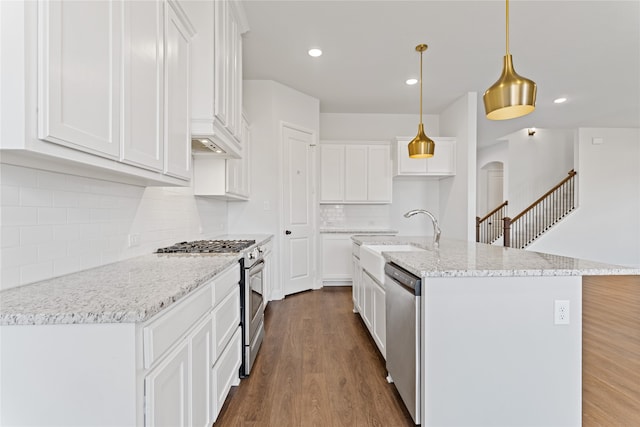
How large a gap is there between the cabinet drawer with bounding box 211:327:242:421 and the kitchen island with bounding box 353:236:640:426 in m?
1.09

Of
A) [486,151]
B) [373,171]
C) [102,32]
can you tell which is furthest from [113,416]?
[486,151]

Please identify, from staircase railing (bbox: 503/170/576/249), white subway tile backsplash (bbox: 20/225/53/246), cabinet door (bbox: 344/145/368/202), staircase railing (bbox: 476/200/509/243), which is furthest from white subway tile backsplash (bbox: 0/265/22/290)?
→ staircase railing (bbox: 476/200/509/243)

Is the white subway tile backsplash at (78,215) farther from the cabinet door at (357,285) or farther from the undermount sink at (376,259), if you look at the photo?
the cabinet door at (357,285)

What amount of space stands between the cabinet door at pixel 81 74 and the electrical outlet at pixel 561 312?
224cm

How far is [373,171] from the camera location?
5.45 m

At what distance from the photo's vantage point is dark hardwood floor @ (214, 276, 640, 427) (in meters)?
1.89

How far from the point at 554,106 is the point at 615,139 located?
2.61m

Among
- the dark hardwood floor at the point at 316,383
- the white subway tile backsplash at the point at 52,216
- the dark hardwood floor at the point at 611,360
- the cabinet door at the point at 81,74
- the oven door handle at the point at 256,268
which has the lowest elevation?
the dark hardwood floor at the point at 316,383

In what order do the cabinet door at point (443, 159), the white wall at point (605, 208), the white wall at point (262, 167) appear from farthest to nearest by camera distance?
the white wall at point (605, 208) < the cabinet door at point (443, 159) < the white wall at point (262, 167)

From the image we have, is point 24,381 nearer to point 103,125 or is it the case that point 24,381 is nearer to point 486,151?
→ point 103,125

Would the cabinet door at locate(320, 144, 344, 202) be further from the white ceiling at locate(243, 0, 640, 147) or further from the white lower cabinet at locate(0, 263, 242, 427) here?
the white lower cabinet at locate(0, 263, 242, 427)

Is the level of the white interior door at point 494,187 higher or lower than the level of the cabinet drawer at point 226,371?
higher

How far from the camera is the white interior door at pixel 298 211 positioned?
4566mm

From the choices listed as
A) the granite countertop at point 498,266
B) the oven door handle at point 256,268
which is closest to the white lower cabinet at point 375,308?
the granite countertop at point 498,266
